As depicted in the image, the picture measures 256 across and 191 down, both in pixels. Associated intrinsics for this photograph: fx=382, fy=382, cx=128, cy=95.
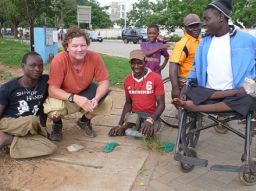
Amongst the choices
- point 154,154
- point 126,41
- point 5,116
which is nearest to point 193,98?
point 154,154

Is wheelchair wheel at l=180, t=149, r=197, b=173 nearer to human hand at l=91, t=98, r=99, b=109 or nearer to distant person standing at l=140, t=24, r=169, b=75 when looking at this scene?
human hand at l=91, t=98, r=99, b=109

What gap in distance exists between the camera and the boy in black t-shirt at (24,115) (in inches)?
156

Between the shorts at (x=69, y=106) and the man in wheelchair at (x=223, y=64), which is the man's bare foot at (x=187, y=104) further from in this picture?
the shorts at (x=69, y=106)

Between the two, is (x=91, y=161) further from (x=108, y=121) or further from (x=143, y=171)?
(x=108, y=121)

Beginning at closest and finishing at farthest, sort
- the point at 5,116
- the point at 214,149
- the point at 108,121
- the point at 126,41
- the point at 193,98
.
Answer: the point at 193,98 → the point at 5,116 → the point at 214,149 → the point at 108,121 → the point at 126,41

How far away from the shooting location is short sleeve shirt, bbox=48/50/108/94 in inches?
173

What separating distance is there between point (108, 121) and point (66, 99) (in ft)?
4.40

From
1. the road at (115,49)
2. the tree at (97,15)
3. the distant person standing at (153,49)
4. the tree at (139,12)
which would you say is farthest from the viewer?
the tree at (139,12)

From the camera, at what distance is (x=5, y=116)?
4.13 metres

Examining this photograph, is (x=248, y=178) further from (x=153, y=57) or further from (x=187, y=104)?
(x=153, y=57)

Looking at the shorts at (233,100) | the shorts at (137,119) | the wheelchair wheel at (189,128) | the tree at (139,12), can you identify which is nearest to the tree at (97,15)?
the tree at (139,12)

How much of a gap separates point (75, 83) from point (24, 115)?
708 mm

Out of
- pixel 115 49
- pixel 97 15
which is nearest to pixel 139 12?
pixel 97 15

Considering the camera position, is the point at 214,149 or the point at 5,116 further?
the point at 214,149
